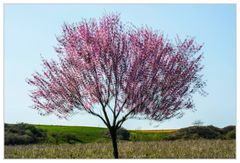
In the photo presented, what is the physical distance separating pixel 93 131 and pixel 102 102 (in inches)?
31.2

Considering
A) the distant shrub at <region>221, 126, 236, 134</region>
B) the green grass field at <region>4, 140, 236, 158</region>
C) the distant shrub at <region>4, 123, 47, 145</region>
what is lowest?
the green grass field at <region>4, 140, 236, 158</region>

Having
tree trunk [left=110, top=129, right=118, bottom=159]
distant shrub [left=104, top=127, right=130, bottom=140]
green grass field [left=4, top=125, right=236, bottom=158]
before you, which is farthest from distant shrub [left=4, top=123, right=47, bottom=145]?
tree trunk [left=110, top=129, right=118, bottom=159]

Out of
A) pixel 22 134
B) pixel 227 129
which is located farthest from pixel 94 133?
pixel 227 129

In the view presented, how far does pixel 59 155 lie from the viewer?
34.9ft

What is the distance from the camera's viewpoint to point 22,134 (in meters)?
11.0

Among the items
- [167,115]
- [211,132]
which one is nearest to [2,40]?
[167,115]

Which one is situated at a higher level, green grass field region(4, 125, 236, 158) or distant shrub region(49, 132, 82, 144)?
distant shrub region(49, 132, 82, 144)

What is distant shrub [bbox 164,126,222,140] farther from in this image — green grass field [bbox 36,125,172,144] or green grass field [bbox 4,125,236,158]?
green grass field [bbox 36,125,172,144]

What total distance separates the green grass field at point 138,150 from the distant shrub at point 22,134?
0.14m

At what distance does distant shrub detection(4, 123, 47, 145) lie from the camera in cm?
1077

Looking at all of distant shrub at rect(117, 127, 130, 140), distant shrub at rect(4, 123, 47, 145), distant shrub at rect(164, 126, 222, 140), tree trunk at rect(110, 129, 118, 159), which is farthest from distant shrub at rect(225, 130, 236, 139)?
distant shrub at rect(4, 123, 47, 145)

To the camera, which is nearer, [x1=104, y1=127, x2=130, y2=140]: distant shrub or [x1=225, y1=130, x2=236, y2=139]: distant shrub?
[x1=225, y1=130, x2=236, y2=139]: distant shrub

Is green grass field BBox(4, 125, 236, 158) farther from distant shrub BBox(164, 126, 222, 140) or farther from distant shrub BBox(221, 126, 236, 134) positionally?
distant shrub BBox(221, 126, 236, 134)

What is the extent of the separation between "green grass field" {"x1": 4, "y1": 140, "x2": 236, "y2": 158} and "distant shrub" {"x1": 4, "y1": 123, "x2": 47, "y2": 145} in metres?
0.14
